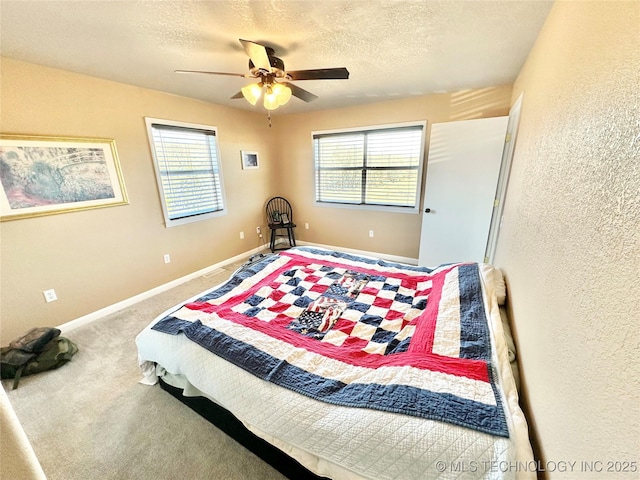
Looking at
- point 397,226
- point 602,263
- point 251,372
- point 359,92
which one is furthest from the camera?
point 397,226

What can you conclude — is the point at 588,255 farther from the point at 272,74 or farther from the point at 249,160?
the point at 249,160

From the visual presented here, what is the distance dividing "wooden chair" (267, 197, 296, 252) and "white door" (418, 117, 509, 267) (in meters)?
2.23

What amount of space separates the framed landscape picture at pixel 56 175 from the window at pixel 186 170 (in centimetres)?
45

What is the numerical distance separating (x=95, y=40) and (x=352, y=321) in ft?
8.23

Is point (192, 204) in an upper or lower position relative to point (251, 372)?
upper

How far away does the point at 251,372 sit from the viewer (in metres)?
1.10

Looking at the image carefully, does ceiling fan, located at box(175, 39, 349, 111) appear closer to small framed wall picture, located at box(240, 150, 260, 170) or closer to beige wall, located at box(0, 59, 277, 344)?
beige wall, located at box(0, 59, 277, 344)

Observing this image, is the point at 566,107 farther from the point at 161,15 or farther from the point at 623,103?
the point at 161,15

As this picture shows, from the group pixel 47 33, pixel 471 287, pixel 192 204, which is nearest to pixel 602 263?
pixel 471 287

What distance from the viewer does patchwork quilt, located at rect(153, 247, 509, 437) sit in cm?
89

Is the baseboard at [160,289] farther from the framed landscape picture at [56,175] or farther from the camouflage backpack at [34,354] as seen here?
the framed landscape picture at [56,175]

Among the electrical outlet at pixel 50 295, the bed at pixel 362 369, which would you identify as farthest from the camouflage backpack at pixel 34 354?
the bed at pixel 362 369

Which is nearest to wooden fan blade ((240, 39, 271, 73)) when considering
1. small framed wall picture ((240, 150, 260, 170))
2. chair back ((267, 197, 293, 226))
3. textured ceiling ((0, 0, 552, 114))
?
textured ceiling ((0, 0, 552, 114))

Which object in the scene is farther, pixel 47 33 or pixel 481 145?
pixel 481 145
